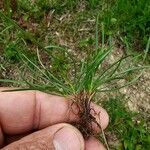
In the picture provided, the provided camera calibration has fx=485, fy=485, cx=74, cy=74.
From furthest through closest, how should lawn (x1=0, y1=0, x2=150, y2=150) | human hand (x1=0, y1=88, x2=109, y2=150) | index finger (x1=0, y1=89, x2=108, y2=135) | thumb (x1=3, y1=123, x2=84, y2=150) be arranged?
lawn (x1=0, y1=0, x2=150, y2=150), index finger (x1=0, y1=89, x2=108, y2=135), human hand (x1=0, y1=88, x2=109, y2=150), thumb (x1=3, y1=123, x2=84, y2=150)

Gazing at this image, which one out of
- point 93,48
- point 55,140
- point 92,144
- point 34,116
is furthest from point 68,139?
point 93,48

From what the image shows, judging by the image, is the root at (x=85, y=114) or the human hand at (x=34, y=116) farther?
the human hand at (x=34, y=116)

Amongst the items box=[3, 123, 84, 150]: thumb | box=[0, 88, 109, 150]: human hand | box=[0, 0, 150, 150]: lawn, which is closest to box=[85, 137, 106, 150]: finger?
box=[0, 88, 109, 150]: human hand

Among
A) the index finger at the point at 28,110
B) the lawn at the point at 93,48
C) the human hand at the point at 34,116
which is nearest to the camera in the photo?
the human hand at the point at 34,116

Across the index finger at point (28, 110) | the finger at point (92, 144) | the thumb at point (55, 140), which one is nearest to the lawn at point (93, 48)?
the index finger at point (28, 110)

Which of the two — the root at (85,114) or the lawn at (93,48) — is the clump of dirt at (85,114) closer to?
the root at (85,114)

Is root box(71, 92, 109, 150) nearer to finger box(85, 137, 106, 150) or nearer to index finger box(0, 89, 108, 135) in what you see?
finger box(85, 137, 106, 150)
